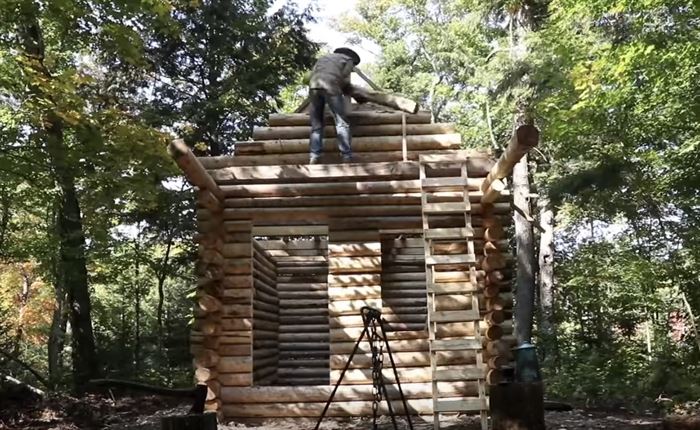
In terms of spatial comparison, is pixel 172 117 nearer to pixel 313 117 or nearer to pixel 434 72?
pixel 313 117

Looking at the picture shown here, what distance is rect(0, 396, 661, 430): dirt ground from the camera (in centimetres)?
875

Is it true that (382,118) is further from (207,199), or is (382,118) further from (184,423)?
(184,423)

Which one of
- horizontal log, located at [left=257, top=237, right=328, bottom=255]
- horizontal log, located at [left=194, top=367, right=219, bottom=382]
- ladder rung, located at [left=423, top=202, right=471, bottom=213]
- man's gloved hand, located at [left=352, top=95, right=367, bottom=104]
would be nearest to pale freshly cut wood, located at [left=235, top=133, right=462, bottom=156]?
man's gloved hand, located at [left=352, top=95, right=367, bottom=104]

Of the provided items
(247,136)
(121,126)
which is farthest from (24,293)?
(121,126)

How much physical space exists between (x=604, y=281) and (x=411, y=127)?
1005cm

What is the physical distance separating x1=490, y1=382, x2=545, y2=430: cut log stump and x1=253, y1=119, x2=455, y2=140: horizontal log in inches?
205

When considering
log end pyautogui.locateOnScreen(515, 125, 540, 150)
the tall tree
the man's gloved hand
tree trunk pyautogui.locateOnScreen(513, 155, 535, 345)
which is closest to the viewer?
log end pyautogui.locateOnScreen(515, 125, 540, 150)

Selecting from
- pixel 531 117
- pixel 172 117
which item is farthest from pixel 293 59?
pixel 531 117

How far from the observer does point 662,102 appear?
11.9 meters

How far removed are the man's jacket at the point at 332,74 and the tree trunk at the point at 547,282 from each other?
362 inches

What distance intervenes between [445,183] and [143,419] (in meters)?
6.36

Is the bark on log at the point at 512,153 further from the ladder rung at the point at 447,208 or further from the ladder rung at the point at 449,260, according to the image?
the ladder rung at the point at 449,260

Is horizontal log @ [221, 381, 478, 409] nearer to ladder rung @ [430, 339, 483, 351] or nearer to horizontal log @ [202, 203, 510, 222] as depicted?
ladder rung @ [430, 339, 483, 351]

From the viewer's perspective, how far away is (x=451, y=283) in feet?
31.7
